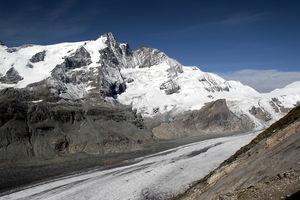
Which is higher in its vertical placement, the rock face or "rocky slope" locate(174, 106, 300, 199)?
the rock face

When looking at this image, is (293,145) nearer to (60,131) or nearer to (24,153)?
(24,153)

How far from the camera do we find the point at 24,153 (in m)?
147

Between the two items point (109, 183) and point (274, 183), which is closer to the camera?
point (274, 183)

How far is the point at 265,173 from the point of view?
19.9 metres

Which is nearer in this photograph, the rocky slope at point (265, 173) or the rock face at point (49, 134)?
the rocky slope at point (265, 173)

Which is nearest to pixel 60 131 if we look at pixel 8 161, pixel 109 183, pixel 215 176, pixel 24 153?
pixel 24 153

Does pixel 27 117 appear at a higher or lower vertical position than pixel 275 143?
higher

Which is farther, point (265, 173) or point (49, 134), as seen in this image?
point (49, 134)

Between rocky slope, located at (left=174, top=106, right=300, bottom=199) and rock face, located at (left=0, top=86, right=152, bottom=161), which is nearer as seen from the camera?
rocky slope, located at (left=174, top=106, right=300, bottom=199)

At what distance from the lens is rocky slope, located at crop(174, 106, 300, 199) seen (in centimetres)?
1573

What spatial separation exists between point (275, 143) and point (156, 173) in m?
45.8

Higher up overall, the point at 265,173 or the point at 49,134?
the point at 49,134

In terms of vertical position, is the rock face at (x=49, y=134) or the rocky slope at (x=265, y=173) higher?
the rock face at (x=49, y=134)

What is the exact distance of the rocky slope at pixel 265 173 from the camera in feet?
51.6
